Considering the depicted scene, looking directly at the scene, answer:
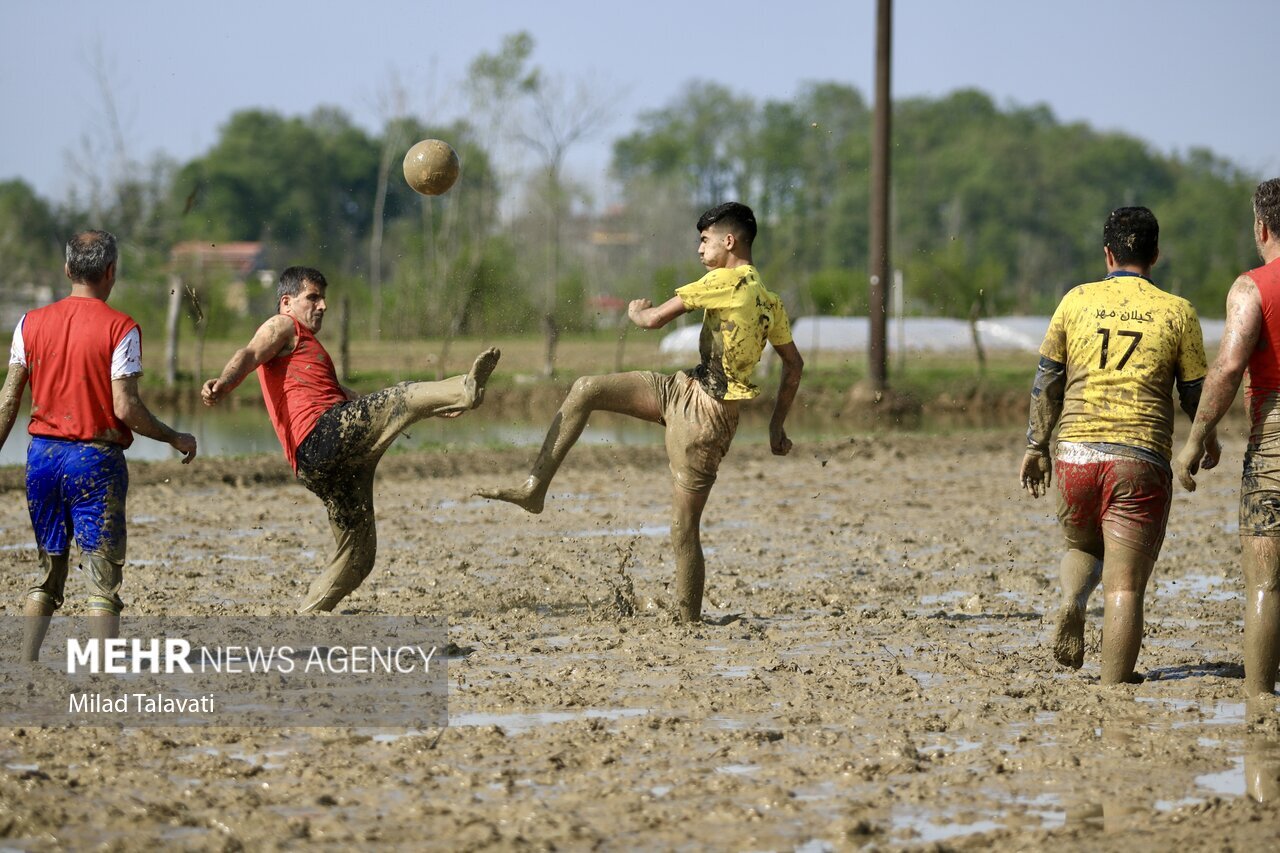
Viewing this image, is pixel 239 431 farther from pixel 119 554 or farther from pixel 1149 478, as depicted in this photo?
pixel 1149 478

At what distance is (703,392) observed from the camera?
26.0 ft

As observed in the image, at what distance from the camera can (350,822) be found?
466cm

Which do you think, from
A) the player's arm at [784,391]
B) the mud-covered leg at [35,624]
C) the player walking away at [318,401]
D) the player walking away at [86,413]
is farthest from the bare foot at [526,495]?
the mud-covered leg at [35,624]

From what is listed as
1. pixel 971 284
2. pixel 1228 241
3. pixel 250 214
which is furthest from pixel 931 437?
pixel 250 214

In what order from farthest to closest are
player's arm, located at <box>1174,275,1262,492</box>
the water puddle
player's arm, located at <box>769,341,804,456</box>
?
1. player's arm, located at <box>769,341,804,456</box>
2. player's arm, located at <box>1174,275,1262,492</box>
3. the water puddle

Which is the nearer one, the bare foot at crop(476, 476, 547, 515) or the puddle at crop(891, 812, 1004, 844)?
the puddle at crop(891, 812, 1004, 844)

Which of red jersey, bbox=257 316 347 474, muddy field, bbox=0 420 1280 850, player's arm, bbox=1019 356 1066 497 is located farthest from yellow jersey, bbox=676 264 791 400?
red jersey, bbox=257 316 347 474

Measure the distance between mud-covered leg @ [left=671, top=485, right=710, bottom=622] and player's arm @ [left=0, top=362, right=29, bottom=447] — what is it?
3.22 meters

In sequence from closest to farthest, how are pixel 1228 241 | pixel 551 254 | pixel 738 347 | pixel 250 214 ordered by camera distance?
pixel 738 347
pixel 551 254
pixel 1228 241
pixel 250 214

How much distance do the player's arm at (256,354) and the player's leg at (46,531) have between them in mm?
856

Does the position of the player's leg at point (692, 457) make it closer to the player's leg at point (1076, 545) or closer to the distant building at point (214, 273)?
the player's leg at point (1076, 545)

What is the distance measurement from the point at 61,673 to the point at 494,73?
33209 millimetres

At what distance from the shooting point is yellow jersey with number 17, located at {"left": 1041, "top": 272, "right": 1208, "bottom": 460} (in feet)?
21.1

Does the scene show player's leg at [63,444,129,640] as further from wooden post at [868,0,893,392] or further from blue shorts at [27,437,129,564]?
wooden post at [868,0,893,392]
